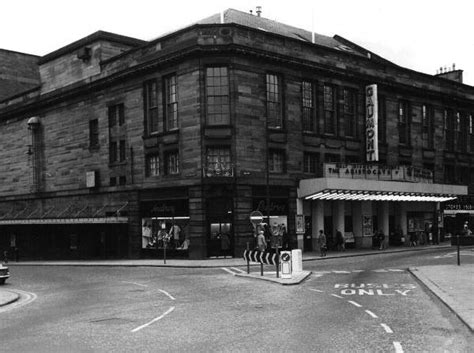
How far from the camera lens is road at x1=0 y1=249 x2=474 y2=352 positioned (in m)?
11.7

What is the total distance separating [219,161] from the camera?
1599 inches

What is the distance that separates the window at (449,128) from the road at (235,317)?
36.4 metres

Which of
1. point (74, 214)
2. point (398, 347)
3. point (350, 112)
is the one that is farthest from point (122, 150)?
point (398, 347)

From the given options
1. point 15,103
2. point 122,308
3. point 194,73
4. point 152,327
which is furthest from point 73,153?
point 152,327

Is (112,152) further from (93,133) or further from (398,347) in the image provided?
(398,347)

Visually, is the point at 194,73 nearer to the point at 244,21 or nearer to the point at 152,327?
the point at 244,21

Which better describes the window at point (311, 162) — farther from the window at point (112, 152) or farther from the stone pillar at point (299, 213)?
the window at point (112, 152)

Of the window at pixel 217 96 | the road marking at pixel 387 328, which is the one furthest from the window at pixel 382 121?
the road marking at pixel 387 328

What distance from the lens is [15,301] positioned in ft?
67.5

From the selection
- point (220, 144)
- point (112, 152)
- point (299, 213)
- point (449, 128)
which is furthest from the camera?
point (449, 128)

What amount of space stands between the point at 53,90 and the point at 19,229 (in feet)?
41.6

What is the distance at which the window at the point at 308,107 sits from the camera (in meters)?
45.3

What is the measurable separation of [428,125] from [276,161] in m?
20.0

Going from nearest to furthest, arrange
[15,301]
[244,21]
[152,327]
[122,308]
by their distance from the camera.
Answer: [152,327], [122,308], [15,301], [244,21]
